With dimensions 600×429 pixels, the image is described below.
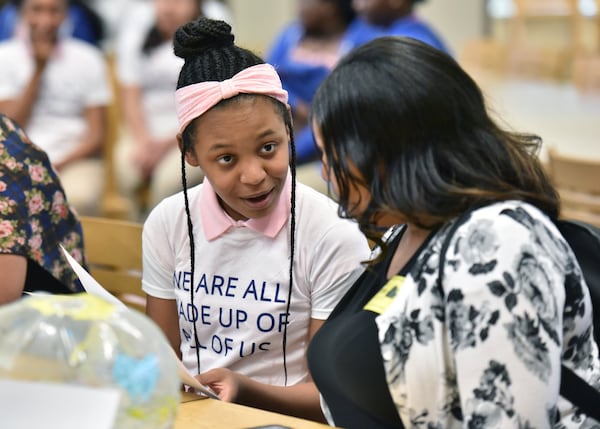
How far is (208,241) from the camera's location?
197 cm

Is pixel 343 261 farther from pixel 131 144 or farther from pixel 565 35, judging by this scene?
pixel 565 35

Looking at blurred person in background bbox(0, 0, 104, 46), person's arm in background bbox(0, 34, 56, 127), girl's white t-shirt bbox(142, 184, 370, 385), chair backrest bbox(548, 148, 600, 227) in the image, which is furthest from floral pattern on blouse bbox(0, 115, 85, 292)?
blurred person in background bbox(0, 0, 104, 46)

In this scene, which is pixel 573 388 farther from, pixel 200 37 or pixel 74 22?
pixel 74 22

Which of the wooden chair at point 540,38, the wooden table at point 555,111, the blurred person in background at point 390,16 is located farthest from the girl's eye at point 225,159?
the wooden chair at point 540,38

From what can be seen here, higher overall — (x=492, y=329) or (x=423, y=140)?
(x=423, y=140)

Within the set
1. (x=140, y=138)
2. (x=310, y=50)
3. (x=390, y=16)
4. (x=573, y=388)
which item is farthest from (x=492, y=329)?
(x=140, y=138)

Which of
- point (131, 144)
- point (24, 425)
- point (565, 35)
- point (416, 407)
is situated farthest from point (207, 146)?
point (565, 35)

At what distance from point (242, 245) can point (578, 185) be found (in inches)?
59.8

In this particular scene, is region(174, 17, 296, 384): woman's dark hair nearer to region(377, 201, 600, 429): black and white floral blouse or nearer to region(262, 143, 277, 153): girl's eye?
region(262, 143, 277, 153): girl's eye

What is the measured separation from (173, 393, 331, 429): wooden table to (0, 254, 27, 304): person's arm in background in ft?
1.91

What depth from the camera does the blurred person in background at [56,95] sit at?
4.49m

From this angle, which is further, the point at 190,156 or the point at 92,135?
the point at 92,135

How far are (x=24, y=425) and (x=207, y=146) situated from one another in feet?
2.66

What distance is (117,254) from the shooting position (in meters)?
2.46
